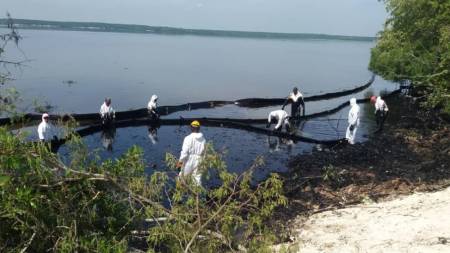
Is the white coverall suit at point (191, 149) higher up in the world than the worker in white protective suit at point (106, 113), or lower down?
higher up

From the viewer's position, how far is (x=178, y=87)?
47062mm

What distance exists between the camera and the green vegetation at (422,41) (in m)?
19.4

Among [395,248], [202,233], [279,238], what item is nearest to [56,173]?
[202,233]

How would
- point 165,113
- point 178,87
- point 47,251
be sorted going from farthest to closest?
point 178,87 < point 165,113 < point 47,251

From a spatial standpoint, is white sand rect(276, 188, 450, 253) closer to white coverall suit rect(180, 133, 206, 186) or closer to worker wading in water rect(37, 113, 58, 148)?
white coverall suit rect(180, 133, 206, 186)

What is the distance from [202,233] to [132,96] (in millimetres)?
33983

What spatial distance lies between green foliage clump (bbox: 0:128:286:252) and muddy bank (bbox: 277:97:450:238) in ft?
14.7

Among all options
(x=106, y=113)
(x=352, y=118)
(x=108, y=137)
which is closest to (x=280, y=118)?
(x=352, y=118)

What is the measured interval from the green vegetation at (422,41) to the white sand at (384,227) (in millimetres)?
9813

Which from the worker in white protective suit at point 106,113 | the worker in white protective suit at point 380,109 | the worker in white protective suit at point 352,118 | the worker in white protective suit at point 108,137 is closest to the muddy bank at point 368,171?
the worker in white protective suit at point 352,118

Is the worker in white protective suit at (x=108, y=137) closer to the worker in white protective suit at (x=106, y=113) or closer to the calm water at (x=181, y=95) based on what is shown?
the calm water at (x=181, y=95)

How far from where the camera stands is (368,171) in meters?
14.1

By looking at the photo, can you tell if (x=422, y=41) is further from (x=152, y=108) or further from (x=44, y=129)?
(x=44, y=129)

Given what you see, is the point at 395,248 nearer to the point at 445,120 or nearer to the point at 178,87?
the point at 445,120
